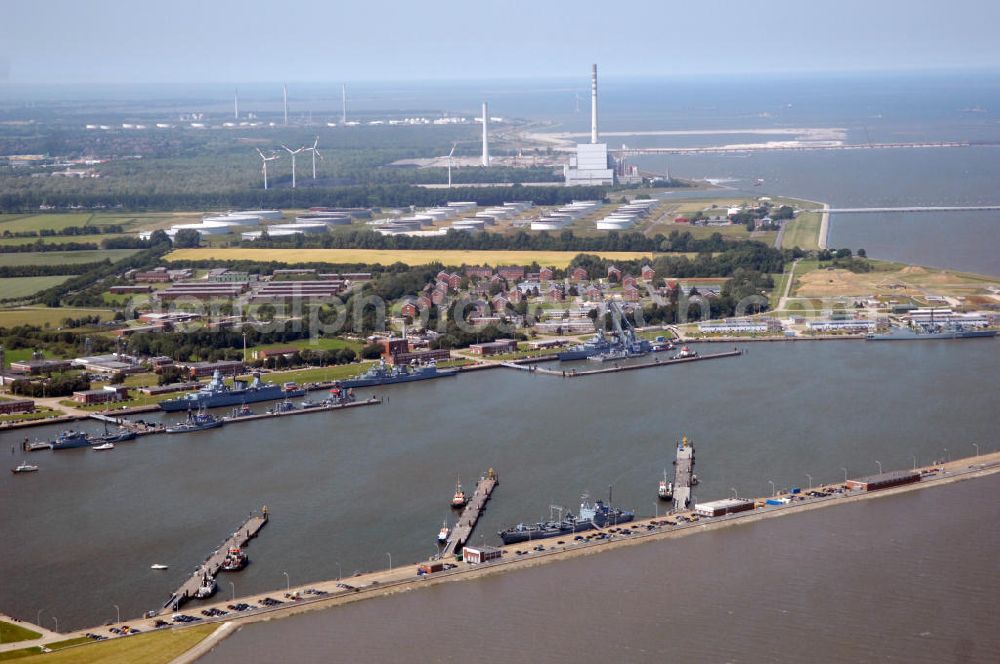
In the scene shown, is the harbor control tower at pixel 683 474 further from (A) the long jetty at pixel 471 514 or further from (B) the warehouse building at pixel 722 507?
(A) the long jetty at pixel 471 514

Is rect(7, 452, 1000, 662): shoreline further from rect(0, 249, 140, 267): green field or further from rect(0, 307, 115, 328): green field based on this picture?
rect(0, 249, 140, 267): green field

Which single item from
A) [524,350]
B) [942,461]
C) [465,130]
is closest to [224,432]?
[524,350]

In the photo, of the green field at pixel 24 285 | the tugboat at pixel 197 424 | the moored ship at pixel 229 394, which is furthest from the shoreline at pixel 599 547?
the green field at pixel 24 285

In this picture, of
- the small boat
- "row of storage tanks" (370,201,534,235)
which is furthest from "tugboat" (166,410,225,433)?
"row of storage tanks" (370,201,534,235)

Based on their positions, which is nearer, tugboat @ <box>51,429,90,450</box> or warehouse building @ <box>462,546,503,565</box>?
warehouse building @ <box>462,546,503,565</box>

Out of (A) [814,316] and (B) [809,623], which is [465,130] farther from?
(B) [809,623]

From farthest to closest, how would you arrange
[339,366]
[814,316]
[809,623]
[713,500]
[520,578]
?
[814,316] < [339,366] < [713,500] < [520,578] < [809,623]

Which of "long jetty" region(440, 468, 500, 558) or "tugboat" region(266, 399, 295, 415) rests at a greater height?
"long jetty" region(440, 468, 500, 558)
